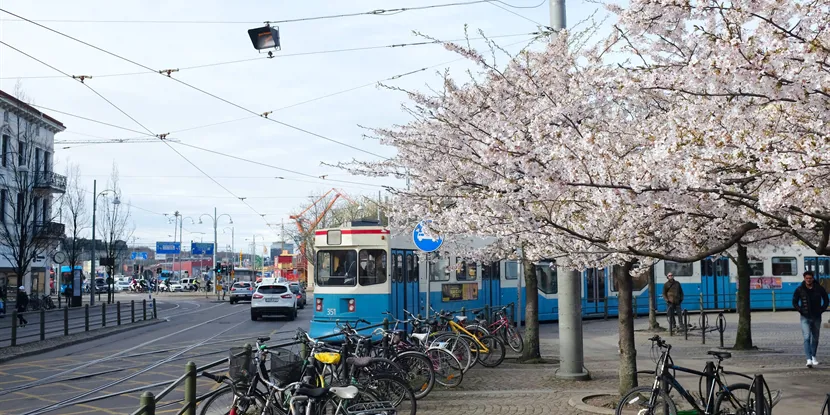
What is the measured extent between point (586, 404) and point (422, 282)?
950 cm

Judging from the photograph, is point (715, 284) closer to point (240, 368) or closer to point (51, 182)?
point (240, 368)

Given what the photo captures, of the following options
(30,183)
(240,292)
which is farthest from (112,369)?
(240,292)

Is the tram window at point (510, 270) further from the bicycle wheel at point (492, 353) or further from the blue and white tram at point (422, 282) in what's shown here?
the bicycle wheel at point (492, 353)

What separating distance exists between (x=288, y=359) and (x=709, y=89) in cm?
459

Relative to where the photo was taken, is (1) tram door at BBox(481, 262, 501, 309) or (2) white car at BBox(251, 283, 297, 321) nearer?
(1) tram door at BBox(481, 262, 501, 309)

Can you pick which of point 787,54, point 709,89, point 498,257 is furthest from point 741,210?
point 498,257

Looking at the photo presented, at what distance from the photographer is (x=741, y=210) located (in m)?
6.77

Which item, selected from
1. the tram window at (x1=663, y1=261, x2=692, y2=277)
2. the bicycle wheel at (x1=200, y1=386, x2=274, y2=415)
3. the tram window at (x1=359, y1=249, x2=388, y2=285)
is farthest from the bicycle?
the tram window at (x1=663, y1=261, x2=692, y2=277)

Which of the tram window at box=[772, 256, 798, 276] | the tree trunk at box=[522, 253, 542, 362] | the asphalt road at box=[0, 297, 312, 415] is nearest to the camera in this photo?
the asphalt road at box=[0, 297, 312, 415]

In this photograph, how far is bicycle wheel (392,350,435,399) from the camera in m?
10.4

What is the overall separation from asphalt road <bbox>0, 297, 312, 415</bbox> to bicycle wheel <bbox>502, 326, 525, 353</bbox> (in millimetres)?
6000

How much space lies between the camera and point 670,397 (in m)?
7.28

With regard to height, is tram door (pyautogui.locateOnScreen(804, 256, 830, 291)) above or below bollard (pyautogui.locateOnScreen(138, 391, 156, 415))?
above

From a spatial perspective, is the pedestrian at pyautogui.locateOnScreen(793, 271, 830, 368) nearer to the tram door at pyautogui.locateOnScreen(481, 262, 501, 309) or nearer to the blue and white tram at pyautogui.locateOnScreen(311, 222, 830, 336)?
the blue and white tram at pyautogui.locateOnScreen(311, 222, 830, 336)
